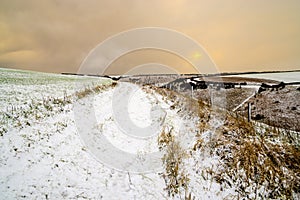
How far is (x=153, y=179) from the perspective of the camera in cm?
798

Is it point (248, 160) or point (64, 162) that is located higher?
point (248, 160)

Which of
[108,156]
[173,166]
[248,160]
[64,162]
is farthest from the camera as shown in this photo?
[108,156]

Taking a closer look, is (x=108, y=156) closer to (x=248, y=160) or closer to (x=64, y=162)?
(x=64, y=162)

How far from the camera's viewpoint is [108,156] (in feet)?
30.9

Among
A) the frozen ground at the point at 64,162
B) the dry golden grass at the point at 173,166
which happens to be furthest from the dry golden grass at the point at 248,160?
the frozen ground at the point at 64,162

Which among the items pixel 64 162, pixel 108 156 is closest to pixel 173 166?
pixel 108 156

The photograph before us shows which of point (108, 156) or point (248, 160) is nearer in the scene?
point (248, 160)

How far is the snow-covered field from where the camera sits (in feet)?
23.4

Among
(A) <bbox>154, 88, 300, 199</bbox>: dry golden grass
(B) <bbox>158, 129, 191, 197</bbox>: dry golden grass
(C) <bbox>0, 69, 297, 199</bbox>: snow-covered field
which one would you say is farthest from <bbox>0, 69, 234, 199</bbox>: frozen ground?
(A) <bbox>154, 88, 300, 199</bbox>: dry golden grass

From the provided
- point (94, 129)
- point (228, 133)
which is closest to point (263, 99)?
point (228, 133)

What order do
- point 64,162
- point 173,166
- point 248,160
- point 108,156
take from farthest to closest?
point 108,156 < point 248,160 < point 173,166 < point 64,162

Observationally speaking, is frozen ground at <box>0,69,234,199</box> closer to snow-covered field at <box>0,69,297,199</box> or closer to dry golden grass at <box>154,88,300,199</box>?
snow-covered field at <box>0,69,297,199</box>

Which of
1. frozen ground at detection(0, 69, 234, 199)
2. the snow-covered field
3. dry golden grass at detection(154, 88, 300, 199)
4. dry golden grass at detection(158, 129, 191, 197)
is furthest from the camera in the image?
dry golden grass at detection(154, 88, 300, 199)

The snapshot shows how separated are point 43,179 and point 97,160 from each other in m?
2.31
